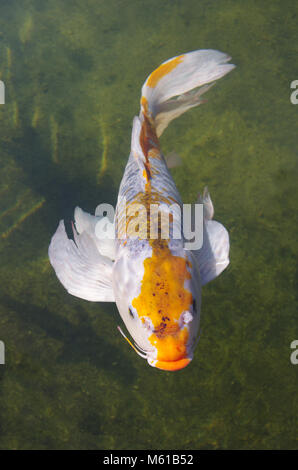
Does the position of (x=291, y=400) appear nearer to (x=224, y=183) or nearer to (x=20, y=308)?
(x=224, y=183)

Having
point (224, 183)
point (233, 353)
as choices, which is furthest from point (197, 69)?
point (233, 353)

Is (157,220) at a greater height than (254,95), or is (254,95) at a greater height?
(254,95)

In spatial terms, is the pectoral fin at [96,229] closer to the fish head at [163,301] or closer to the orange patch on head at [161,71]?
the fish head at [163,301]

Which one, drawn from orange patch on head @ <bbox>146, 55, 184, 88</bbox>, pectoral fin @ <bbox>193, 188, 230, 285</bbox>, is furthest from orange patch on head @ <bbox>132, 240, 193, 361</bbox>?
orange patch on head @ <bbox>146, 55, 184, 88</bbox>

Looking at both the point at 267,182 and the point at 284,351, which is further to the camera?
the point at 267,182

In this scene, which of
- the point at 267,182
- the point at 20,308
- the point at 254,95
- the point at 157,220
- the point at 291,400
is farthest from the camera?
the point at 254,95

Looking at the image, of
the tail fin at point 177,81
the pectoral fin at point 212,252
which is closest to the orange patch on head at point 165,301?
the pectoral fin at point 212,252

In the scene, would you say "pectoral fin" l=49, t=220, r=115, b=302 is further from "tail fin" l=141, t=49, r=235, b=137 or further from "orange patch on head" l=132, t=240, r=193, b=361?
"tail fin" l=141, t=49, r=235, b=137

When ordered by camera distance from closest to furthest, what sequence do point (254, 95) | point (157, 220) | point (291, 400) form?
point (157, 220)
point (291, 400)
point (254, 95)

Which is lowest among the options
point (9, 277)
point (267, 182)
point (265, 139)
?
point (9, 277)
